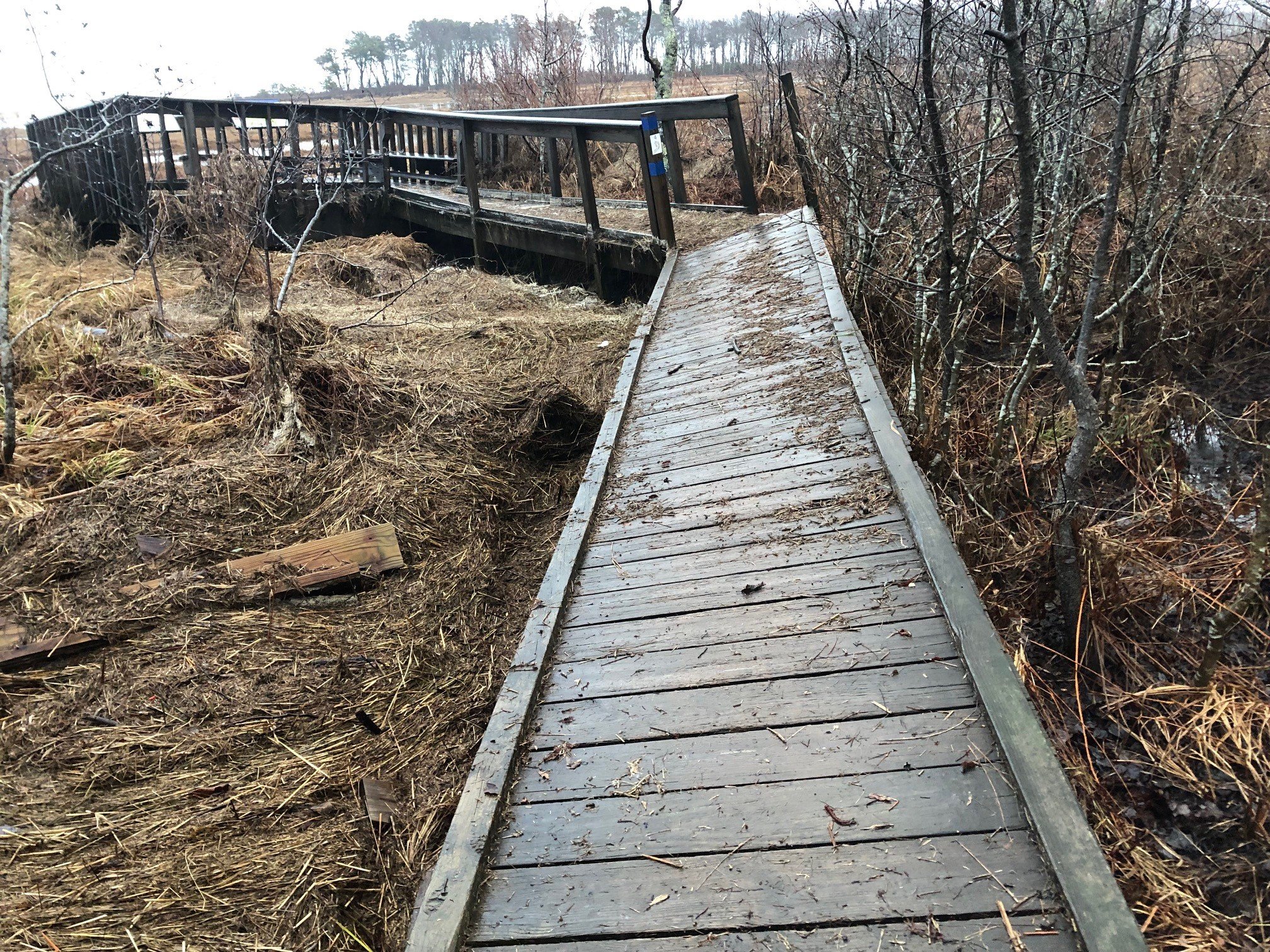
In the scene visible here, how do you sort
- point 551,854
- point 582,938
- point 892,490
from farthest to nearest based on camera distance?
point 892,490 < point 551,854 < point 582,938

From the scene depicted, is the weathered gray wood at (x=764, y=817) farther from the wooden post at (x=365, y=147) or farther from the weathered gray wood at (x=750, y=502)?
the wooden post at (x=365, y=147)

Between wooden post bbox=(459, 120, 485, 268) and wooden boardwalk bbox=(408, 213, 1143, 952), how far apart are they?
7.02 metres

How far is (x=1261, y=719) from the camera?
141 inches

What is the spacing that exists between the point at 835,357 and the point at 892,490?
5.59ft

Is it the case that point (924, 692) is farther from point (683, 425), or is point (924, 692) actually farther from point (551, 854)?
point (683, 425)

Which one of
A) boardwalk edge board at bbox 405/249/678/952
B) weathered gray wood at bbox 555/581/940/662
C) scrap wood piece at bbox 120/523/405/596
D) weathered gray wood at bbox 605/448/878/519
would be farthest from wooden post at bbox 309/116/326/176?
weathered gray wood at bbox 555/581/940/662

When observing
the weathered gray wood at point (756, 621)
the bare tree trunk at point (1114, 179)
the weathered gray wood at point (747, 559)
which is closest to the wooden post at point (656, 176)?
the bare tree trunk at point (1114, 179)

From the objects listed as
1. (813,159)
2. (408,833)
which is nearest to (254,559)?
A: (408,833)

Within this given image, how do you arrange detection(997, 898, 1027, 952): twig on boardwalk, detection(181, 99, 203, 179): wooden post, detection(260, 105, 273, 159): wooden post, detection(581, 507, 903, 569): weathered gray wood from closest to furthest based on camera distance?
detection(997, 898, 1027, 952): twig on boardwalk < detection(581, 507, 903, 569): weathered gray wood < detection(181, 99, 203, 179): wooden post < detection(260, 105, 273, 159): wooden post

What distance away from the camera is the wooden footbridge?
181cm

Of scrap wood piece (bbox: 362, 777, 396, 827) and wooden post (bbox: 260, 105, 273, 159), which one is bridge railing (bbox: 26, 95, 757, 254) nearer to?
wooden post (bbox: 260, 105, 273, 159)

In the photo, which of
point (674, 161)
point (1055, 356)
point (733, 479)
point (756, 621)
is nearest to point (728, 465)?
point (733, 479)

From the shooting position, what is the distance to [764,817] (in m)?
2.06

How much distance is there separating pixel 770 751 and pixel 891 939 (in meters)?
0.60
